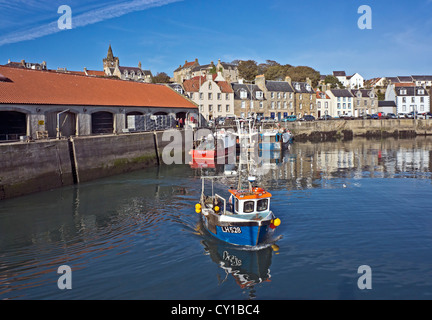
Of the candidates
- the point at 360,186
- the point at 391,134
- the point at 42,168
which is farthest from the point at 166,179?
the point at 391,134

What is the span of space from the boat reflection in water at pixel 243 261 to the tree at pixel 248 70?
327 feet

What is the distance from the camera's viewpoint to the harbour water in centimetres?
1297

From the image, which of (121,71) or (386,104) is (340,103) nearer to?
(386,104)

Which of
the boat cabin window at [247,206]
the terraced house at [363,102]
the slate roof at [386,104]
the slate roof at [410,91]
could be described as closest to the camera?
the boat cabin window at [247,206]

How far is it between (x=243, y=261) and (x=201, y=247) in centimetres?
236

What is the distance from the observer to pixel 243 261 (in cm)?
1524

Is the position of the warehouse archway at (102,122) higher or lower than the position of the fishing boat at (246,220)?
higher

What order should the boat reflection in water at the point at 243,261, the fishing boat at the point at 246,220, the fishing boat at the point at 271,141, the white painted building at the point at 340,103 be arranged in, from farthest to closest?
the white painted building at the point at 340,103, the fishing boat at the point at 271,141, the fishing boat at the point at 246,220, the boat reflection in water at the point at 243,261

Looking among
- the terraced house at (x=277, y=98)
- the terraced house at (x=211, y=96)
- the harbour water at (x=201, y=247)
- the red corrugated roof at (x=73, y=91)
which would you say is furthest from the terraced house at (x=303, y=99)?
the harbour water at (x=201, y=247)

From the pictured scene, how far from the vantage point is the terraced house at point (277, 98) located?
81500 mm

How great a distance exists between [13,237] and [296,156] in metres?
38.1

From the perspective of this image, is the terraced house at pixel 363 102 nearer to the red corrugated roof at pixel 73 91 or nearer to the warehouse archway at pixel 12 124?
the red corrugated roof at pixel 73 91

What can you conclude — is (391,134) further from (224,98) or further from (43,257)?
(43,257)
